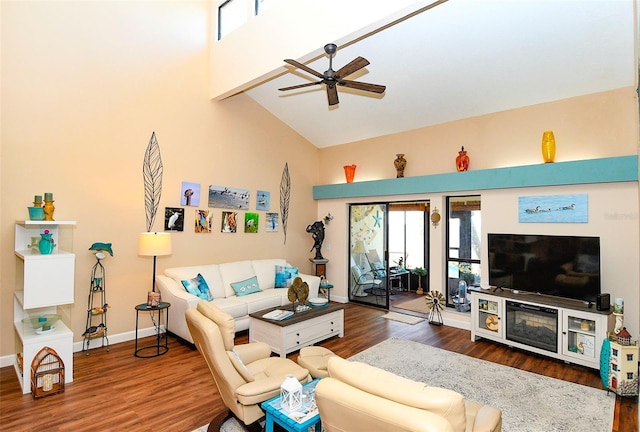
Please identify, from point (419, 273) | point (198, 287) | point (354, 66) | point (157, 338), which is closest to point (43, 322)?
point (157, 338)

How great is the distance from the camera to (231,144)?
20.1 ft

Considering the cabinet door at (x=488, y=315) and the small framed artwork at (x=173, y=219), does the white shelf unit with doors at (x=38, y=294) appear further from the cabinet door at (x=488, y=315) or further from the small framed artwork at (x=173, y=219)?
the cabinet door at (x=488, y=315)

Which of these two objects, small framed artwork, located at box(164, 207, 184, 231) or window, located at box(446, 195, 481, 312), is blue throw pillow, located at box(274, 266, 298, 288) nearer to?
small framed artwork, located at box(164, 207, 184, 231)

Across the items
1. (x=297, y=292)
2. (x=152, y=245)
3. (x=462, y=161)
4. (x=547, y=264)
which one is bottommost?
(x=297, y=292)

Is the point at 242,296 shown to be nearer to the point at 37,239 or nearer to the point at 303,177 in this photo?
the point at 37,239

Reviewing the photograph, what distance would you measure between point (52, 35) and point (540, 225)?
6.85m

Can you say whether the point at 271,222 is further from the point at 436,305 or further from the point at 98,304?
the point at 436,305

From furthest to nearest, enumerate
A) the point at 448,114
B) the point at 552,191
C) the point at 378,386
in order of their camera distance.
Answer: the point at 448,114 → the point at 552,191 → the point at 378,386

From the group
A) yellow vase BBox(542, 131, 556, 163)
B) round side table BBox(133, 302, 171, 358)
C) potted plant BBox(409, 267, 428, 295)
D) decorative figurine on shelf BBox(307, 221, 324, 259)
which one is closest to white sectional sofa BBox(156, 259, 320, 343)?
round side table BBox(133, 302, 171, 358)

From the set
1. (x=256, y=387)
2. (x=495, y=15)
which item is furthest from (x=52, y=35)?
(x=495, y=15)

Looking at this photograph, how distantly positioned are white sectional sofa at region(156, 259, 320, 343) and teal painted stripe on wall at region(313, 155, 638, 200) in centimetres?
216

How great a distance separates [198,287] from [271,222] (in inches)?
89.6

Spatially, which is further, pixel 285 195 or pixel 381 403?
pixel 285 195

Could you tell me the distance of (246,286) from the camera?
552 cm
